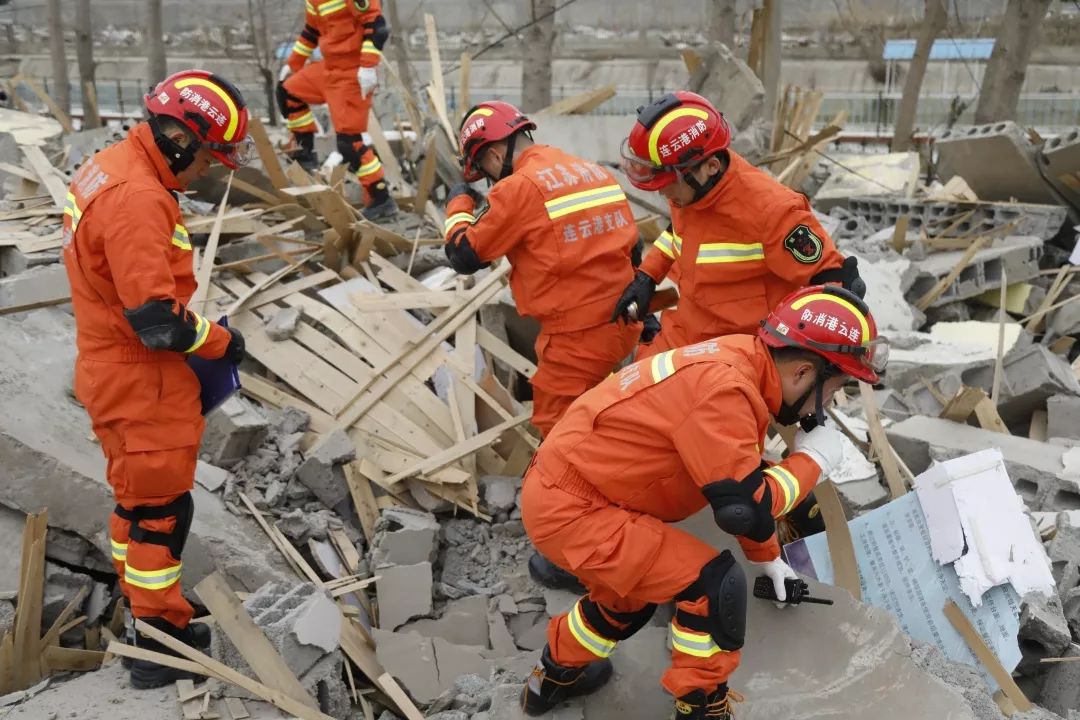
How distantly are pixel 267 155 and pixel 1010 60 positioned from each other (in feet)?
37.0

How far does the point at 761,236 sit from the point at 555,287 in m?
1.11

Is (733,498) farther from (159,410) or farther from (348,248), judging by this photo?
(348,248)

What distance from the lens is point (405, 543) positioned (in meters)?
5.25

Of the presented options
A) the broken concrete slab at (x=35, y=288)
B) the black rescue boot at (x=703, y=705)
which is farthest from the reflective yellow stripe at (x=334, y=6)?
the black rescue boot at (x=703, y=705)

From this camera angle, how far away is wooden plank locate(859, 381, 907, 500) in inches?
206

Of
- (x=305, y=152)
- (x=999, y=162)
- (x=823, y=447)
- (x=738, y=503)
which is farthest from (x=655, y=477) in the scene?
(x=999, y=162)

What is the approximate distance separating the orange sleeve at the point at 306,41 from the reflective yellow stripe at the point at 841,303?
6.54m

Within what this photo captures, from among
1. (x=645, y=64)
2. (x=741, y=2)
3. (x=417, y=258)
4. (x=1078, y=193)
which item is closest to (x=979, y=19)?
(x=741, y=2)

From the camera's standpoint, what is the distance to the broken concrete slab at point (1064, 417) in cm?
626

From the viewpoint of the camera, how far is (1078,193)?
32.0ft

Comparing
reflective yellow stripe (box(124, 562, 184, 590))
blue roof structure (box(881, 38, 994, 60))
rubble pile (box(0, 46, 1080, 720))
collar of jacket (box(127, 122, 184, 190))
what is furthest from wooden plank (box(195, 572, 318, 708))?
blue roof structure (box(881, 38, 994, 60))

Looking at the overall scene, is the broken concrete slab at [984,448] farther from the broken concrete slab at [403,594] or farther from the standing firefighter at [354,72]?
the standing firefighter at [354,72]

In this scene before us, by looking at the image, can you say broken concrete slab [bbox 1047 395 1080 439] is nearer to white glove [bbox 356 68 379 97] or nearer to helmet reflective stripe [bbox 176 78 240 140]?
helmet reflective stripe [bbox 176 78 240 140]

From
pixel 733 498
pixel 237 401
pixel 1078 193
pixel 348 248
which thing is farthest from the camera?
pixel 1078 193
